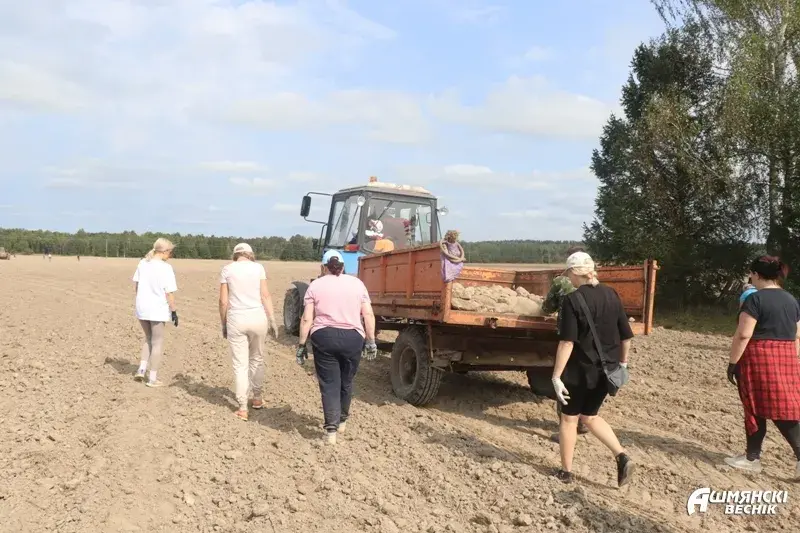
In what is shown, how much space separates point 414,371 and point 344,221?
3.66 m

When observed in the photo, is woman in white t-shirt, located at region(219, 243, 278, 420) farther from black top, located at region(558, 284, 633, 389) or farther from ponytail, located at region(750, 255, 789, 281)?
ponytail, located at region(750, 255, 789, 281)

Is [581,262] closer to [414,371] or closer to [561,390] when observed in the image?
[561,390]

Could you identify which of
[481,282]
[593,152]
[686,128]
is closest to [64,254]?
[593,152]

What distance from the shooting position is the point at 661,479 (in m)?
5.05

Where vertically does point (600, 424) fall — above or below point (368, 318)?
below

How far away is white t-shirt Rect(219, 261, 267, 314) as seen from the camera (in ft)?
20.0

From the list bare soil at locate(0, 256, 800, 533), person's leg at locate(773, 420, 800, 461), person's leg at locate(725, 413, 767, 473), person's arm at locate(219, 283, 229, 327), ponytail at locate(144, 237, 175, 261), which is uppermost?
ponytail at locate(144, 237, 175, 261)

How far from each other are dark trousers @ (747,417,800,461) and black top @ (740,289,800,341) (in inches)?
24.9

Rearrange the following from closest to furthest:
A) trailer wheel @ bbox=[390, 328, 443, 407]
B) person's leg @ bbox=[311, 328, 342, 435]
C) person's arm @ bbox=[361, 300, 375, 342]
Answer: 1. person's leg @ bbox=[311, 328, 342, 435]
2. person's arm @ bbox=[361, 300, 375, 342]
3. trailer wheel @ bbox=[390, 328, 443, 407]

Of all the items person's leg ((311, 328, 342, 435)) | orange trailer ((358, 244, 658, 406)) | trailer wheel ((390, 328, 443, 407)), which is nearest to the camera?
person's leg ((311, 328, 342, 435))

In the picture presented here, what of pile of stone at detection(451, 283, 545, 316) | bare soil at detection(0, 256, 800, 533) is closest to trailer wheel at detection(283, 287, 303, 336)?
bare soil at detection(0, 256, 800, 533)

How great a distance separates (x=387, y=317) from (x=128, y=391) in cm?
287

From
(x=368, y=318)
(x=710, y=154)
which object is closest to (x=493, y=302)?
(x=368, y=318)

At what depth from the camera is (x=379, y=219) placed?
1005 cm
